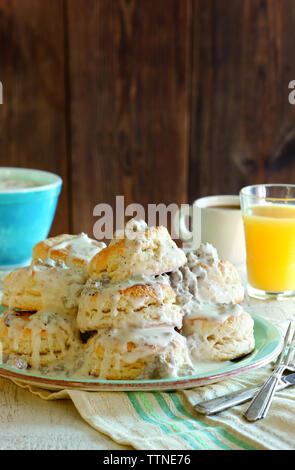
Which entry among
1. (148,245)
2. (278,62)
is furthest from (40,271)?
(278,62)

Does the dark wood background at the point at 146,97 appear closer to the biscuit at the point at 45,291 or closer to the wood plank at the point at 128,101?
the wood plank at the point at 128,101

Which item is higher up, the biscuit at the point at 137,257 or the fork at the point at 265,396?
the biscuit at the point at 137,257

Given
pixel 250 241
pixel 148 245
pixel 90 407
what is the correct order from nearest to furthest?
1. pixel 90 407
2. pixel 148 245
3. pixel 250 241

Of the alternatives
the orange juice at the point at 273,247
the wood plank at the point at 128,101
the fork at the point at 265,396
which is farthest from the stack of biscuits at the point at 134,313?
the wood plank at the point at 128,101

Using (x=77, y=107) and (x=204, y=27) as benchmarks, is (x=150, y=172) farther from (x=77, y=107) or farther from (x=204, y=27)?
(x=204, y=27)

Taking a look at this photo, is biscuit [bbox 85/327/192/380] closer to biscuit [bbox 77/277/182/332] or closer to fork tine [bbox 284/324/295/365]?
biscuit [bbox 77/277/182/332]
